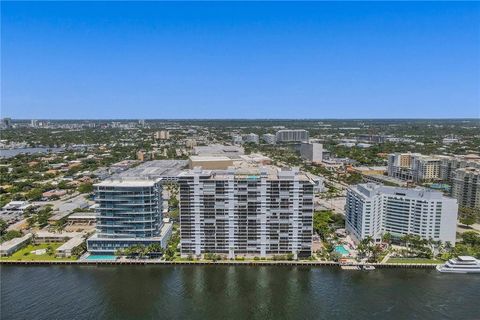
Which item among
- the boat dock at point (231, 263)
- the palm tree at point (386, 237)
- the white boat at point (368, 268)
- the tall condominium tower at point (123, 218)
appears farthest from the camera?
the palm tree at point (386, 237)

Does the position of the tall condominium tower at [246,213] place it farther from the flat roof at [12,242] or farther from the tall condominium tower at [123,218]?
the flat roof at [12,242]

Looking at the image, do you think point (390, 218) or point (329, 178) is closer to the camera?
point (390, 218)

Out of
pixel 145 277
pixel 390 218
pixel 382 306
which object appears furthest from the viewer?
pixel 390 218

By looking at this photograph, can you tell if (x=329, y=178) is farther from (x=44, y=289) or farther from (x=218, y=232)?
(x=44, y=289)

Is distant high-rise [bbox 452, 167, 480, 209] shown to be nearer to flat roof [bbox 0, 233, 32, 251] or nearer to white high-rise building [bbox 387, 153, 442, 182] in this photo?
white high-rise building [bbox 387, 153, 442, 182]

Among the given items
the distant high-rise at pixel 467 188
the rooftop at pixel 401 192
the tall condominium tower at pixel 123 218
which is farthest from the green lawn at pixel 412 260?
the tall condominium tower at pixel 123 218

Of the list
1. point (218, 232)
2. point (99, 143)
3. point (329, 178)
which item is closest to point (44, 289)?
point (218, 232)

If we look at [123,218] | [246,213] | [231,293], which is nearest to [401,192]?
[246,213]

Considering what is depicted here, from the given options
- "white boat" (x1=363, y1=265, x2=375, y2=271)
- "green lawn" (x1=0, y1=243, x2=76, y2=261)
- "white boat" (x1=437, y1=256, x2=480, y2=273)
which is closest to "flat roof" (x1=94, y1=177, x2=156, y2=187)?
"green lawn" (x1=0, y1=243, x2=76, y2=261)
